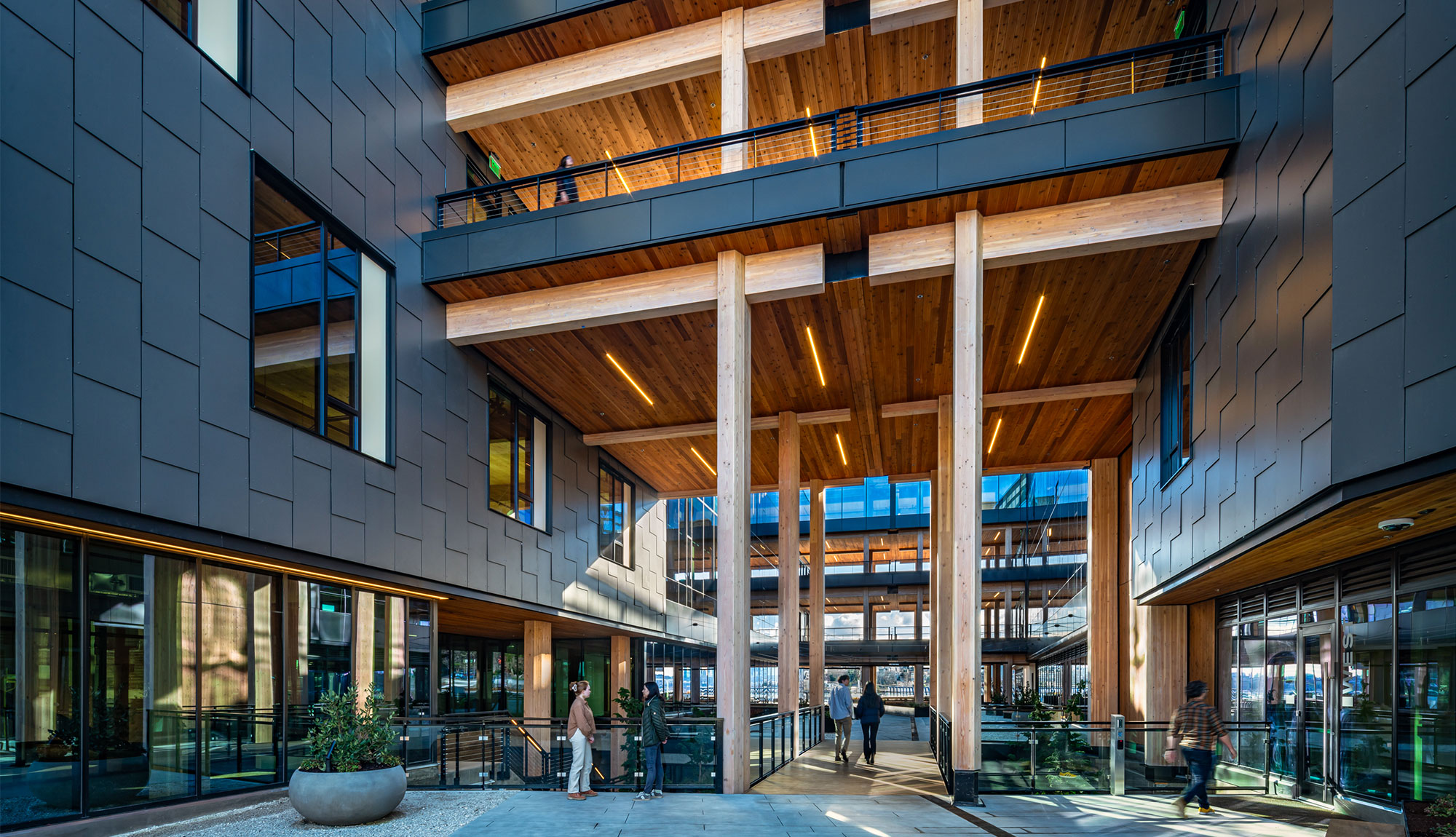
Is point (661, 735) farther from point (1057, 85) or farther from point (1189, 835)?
point (1057, 85)

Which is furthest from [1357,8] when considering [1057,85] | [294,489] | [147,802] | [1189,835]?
[147,802]

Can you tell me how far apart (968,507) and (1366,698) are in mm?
4469

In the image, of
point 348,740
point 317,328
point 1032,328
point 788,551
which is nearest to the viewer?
point 348,740

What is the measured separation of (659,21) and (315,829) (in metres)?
11.3

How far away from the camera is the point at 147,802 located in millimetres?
8852

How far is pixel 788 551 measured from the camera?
19016 millimetres

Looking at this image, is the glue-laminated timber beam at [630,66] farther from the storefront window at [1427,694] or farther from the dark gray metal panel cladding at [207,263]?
the storefront window at [1427,694]

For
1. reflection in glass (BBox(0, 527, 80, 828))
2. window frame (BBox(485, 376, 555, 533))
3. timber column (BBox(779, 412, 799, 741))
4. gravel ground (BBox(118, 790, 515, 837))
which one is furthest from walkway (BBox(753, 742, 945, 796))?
reflection in glass (BBox(0, 527, 80, 828))

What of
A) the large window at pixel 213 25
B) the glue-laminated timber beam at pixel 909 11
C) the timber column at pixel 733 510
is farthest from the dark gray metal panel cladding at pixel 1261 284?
the large window at pixel 213 25

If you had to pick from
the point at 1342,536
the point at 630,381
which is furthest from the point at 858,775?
the point at 1342,536

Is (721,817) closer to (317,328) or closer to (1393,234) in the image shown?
(317,328)

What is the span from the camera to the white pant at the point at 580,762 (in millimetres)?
10852

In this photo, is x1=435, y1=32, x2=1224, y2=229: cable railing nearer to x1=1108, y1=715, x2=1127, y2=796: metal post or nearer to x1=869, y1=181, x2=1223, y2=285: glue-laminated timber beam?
x1=869, y1=181, x2=1223, y2=285: glue-laminated timber beam

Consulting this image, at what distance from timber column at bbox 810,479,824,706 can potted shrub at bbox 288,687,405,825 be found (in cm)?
1279
